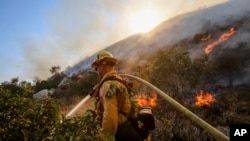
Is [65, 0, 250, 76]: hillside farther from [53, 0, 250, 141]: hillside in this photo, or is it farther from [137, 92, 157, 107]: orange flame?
[137, 92, 157, 107]: orange flame

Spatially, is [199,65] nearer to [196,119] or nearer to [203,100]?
[203,100]

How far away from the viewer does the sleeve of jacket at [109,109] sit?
5.21m

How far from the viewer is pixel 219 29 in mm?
41219

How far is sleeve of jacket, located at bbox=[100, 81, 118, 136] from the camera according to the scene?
17.1 ft

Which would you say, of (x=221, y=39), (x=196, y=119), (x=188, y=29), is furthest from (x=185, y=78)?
(x=188, y=29)

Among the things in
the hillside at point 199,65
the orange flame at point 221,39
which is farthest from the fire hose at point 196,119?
the orange flame at point 221,39

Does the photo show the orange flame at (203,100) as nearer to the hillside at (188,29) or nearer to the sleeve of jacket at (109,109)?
the sleeve of jacket at (109,109)

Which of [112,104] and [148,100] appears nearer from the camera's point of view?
[112,104]

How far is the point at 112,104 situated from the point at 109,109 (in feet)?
0.31

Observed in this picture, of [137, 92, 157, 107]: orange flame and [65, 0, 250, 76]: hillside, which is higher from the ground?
[65, 0, 250, 76]: hillside

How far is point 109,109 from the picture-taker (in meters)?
5.28

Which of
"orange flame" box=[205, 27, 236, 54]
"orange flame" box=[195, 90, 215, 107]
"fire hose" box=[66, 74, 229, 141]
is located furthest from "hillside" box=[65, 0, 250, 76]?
"fire hose" box=[66, 74, 229, 141]

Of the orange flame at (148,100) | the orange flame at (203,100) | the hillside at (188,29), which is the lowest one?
the orange flame at (148,100)

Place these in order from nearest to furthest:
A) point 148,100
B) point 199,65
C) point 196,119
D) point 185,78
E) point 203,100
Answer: point 196,119 < point 148,100 < point 203,100 < point 185,78 < point 199,65
